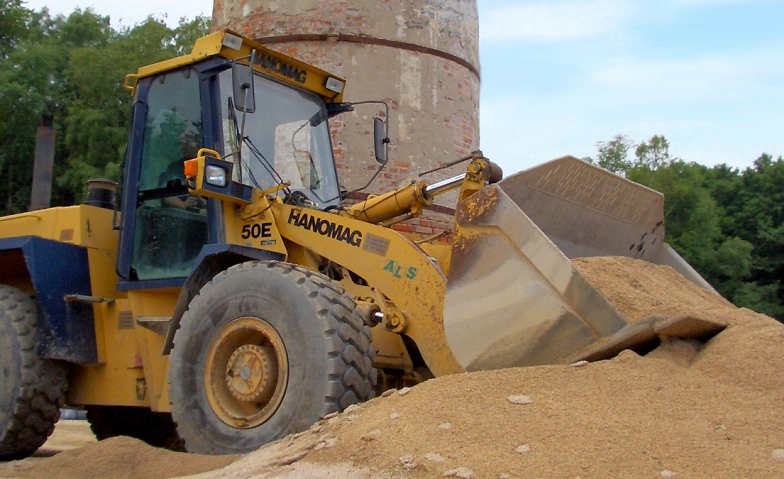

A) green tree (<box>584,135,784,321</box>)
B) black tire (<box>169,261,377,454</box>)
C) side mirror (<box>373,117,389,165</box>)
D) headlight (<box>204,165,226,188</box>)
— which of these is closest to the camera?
black tire (<box>169,261,377,454</box>)

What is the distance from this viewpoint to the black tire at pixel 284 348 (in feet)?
14.7

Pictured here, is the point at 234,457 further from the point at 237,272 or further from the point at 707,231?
the point at 707,231

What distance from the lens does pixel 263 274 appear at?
4.91 metres

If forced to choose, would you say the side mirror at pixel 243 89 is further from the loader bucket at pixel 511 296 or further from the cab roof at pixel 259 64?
the loader bucket at pixel 511 296

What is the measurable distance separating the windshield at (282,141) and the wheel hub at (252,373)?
1301 millimetres

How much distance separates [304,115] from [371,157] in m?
4.62

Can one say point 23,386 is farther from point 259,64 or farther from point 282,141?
point 259,64

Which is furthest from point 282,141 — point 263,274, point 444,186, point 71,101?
point 71,101

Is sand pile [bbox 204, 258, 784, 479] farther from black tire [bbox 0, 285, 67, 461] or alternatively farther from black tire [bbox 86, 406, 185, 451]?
black tire [bbox 86, 406, 185, 451]

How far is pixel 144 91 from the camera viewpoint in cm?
625

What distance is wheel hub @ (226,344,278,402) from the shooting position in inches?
186

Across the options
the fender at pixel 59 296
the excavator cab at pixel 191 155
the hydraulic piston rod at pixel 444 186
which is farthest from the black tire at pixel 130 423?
the hydraulic piston rod at pixel 444 186

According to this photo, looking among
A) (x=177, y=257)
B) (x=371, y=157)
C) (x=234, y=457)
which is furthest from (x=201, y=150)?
(x=371, y=157)

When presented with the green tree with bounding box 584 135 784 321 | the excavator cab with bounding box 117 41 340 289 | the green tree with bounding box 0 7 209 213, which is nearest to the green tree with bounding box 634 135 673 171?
the green tree with bounding box 584 135 784 321
